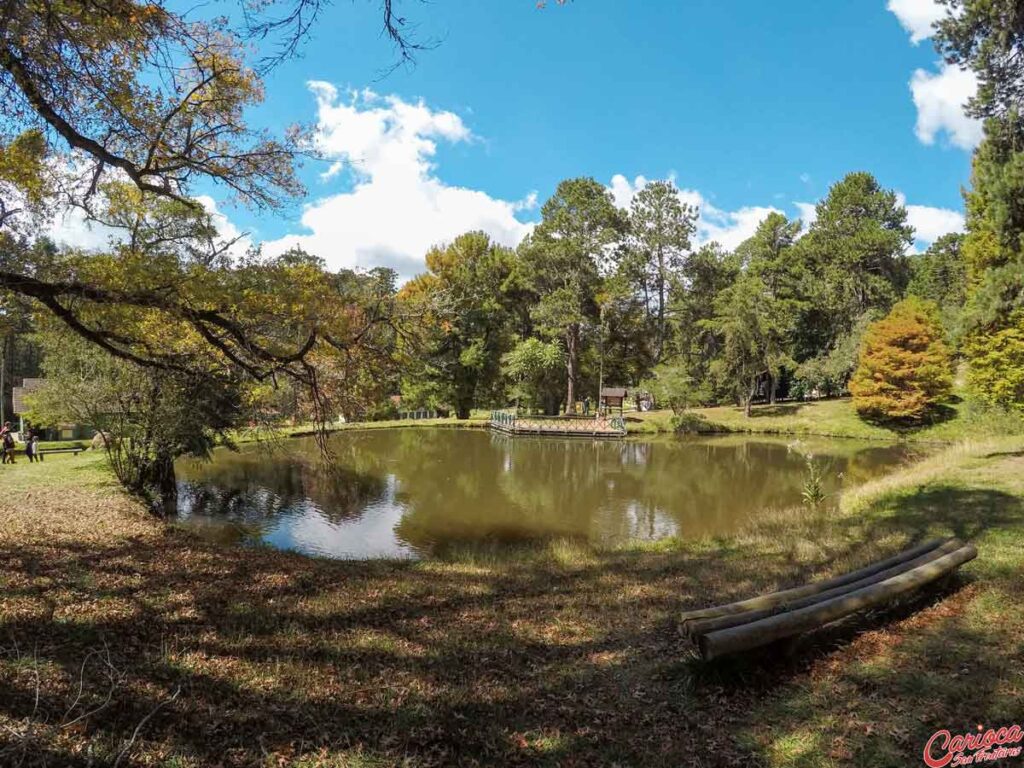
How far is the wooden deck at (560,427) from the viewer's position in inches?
1346

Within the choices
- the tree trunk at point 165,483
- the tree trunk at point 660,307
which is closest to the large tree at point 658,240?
A: the tree trunk at point 660,307

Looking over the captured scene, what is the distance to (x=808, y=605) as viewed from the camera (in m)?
4.54

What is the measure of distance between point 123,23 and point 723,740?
27.9 ft

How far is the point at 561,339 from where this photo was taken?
4238 centimetres

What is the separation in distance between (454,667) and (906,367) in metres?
33.5

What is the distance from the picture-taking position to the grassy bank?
2873 centimetres

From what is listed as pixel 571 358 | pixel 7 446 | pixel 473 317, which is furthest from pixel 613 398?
pixel 7 446

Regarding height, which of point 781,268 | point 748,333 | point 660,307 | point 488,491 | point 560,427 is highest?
point 781,268

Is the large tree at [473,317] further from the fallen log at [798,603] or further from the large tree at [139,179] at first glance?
the fallen log at [798,603]

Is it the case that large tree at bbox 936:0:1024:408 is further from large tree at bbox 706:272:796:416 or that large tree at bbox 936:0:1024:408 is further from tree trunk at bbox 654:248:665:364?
tree trunk at bbox 654:248:665:364

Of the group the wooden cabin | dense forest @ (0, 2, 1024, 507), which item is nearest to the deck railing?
the wooden cabin

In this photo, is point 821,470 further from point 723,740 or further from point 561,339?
point 561,339

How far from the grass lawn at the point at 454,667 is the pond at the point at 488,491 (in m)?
4.87

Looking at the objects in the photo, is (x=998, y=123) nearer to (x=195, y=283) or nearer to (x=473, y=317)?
(x=195, y=283)
